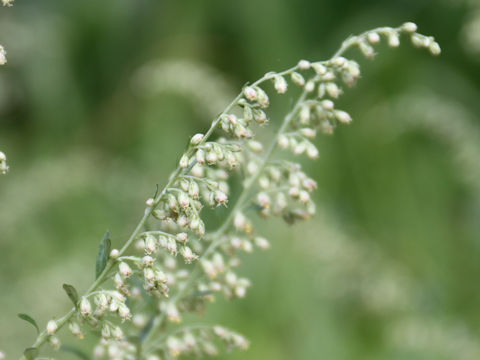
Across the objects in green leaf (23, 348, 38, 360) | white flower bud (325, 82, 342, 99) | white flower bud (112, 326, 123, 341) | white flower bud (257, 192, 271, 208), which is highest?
white flower bud (325, 82, 342, 99)

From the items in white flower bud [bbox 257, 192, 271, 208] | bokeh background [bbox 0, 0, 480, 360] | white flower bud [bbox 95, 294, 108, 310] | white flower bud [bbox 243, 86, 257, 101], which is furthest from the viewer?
bokeh background [bbox 0, 0, 480, 360]

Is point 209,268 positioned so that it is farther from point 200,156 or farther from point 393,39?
point 393,39

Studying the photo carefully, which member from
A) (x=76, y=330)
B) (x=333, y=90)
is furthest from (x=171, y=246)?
(x=333, y=90)

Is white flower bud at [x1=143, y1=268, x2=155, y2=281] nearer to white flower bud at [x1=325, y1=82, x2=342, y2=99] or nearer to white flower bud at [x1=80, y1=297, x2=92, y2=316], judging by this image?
white flower bud at [x1=80, y1=297, x2=92, y2=316]

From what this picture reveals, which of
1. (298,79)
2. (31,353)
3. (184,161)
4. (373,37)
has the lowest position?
(31,353)

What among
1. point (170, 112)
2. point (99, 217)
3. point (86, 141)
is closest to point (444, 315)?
point (99, 217)

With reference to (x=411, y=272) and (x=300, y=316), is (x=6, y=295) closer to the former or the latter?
(x=300, y=316)

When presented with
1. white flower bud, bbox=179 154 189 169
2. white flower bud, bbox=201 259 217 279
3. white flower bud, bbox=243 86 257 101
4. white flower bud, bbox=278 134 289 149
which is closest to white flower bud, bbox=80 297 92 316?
white flower bud, bbox=179 154 189 169

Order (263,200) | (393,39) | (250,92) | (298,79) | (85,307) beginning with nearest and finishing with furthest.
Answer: (85,307), (250,92), (298,79), (393,39), (263,200)
